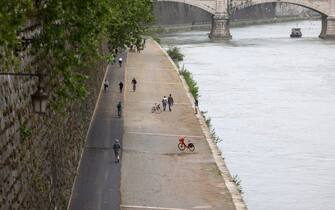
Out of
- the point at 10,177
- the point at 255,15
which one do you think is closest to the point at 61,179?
the point at 10,177

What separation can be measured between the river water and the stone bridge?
13.5 m

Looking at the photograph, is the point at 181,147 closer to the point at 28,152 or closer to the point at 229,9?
the point at 28,152

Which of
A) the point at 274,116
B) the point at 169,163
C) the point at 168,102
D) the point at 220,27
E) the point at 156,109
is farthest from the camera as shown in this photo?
the point at 220,27

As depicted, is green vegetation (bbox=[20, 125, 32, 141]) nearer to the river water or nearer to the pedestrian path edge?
the pedestrian path edge

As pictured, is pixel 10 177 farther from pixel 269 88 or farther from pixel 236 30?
pixel 236 30

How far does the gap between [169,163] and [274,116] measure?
12328 millimetres

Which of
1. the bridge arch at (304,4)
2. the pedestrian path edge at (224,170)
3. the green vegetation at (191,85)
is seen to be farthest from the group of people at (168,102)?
the bridge arch at (304,4)

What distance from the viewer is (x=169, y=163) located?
20.9m

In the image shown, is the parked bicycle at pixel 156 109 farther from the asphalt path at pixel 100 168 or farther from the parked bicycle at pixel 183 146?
the parked bicycle at pixel 183 146

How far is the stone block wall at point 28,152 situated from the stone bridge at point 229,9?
65986 millimetres

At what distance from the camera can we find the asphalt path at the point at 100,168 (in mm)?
15711

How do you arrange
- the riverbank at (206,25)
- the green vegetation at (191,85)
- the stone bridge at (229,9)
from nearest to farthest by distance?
the green vegetation at (191,85) → the stone bridge at (229,9) → the riverbank at (206,25)

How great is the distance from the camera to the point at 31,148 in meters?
9.65

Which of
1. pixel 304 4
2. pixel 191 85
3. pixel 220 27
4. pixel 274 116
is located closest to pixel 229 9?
pixel 220 27
